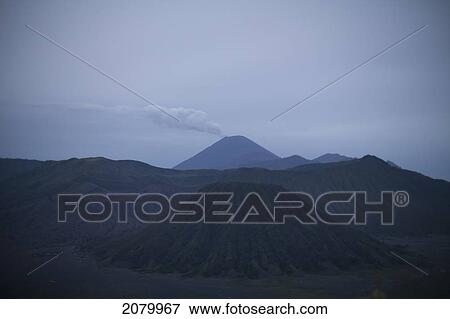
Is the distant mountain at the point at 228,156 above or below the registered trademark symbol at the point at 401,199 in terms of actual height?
above

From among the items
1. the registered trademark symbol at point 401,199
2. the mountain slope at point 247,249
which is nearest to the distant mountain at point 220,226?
the mountain slope at point 247,249

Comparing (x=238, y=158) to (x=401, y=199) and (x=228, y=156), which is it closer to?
(x=228, y=156)

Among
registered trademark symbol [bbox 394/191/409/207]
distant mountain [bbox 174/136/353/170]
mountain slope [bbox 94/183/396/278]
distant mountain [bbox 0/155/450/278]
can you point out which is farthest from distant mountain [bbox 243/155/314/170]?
mountain slope [bbox 94/183/396/278]

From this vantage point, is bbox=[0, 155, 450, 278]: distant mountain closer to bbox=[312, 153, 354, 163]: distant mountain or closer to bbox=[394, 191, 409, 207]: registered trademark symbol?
bbox=[394, 191, 409, 207]: registered trademark symbol

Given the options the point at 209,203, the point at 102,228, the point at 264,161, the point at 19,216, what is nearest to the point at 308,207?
the point at 209,203

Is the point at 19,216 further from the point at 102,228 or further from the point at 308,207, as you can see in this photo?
the point at 308,207

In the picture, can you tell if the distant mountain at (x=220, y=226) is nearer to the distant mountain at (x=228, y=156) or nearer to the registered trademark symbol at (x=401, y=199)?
the registered trademark symbol at (x=401, y=199)

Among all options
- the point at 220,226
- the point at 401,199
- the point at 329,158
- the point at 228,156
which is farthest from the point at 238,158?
the point at 220,226
